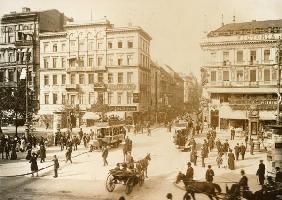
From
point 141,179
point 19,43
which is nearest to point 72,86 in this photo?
point 141,179

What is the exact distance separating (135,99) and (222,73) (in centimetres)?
798

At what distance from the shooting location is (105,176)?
12477 millimetres

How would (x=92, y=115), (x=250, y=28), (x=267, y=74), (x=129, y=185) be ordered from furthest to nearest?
1. (x=267, y=74)
2. (x=250, y=28)
3. (x=92, y=115)
4. (x=129, y=185)

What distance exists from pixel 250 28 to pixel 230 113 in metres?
4.81

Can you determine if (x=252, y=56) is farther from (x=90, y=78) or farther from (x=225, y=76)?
(x=90, y=78)

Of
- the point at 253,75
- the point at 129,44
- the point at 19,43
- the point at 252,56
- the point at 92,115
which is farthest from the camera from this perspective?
the point at 19,43

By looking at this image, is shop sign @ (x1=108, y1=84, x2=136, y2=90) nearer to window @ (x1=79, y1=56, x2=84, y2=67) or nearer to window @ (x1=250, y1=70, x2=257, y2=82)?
window @ (x1=79, y1=56, x2=84, y2=67)

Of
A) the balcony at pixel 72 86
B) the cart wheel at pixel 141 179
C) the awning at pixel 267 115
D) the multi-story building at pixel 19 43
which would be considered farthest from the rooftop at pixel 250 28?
the multi-story building at pixel 19 43

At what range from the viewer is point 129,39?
16203 mm

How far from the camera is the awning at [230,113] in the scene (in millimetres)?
17370

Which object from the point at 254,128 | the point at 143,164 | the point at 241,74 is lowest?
the point at 143,164

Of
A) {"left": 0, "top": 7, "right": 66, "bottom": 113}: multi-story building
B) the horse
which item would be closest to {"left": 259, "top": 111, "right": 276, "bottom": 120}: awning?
the horse

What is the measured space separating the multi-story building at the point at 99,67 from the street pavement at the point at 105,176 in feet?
6.78

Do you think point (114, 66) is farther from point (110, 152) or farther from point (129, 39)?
point (110, 152)
